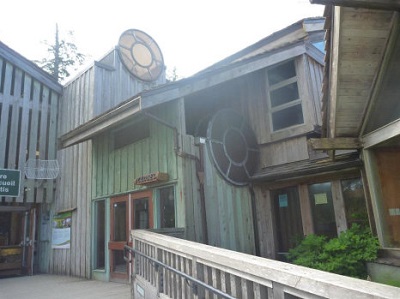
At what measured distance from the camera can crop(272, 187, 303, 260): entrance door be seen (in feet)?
23.9

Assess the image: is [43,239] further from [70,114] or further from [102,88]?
[102,88]

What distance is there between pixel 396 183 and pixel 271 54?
10.3 feet

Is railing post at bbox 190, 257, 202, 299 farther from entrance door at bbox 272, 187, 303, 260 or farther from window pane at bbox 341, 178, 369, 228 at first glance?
entrance door at bbox 272, 187, 303, 260

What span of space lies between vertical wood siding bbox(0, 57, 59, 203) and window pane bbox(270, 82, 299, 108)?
7.77 m

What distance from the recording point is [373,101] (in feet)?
16.1

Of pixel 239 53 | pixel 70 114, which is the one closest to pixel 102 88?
pixel 70 114

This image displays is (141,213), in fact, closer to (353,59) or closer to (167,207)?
(167,207)

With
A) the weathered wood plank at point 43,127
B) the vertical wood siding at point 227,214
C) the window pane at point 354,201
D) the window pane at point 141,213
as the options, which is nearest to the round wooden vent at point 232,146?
the vertical wood siding at point 227,214

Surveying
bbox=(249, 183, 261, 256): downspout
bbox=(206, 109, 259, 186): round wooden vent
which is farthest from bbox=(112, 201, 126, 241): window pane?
bbox=(249, 183, 261, 256): downspout

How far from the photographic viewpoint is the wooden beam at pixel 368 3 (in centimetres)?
344

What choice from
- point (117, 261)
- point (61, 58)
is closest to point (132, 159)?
point (117, 261)

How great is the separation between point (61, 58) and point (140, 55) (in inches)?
471

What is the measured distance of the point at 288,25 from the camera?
8.56 meters

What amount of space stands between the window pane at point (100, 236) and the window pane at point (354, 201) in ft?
18.8
